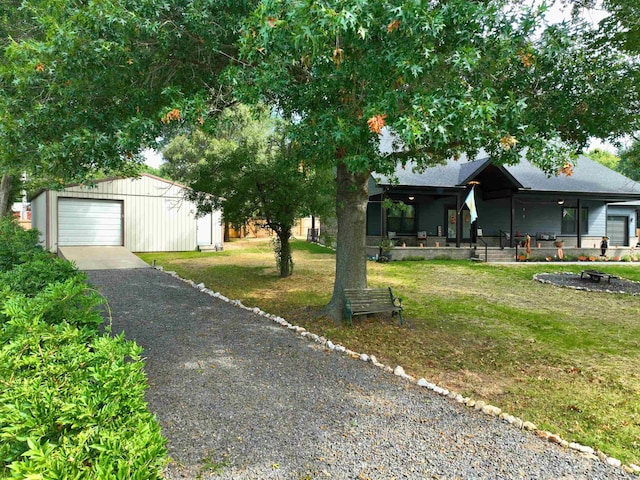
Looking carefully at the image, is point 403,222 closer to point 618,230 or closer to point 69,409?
point 618,230

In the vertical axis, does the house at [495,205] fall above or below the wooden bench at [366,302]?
above

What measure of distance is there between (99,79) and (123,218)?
14.7m

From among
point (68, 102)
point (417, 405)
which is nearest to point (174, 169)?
point (68, 102)

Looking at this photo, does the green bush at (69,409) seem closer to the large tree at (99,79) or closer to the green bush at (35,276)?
the green bush at (35,276)

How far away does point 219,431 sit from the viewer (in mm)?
3467

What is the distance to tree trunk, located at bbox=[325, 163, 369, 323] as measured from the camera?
7793mm

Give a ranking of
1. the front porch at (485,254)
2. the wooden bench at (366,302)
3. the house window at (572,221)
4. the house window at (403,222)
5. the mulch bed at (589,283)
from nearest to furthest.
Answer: the wooden bench at (366,302), the mulch bed at (589,283), the front porch at (485,254), the house window at (403,222), the house window at (572,221)

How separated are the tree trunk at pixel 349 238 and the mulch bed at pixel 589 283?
7951 mm

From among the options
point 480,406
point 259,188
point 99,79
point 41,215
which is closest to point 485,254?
point 259,188

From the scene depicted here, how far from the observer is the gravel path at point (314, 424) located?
9.93 feet

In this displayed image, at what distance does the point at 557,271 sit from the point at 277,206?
1140cm

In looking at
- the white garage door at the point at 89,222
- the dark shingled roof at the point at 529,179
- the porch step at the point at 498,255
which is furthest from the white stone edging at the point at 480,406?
the white garage door at the point at 89,222

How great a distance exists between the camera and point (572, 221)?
Answer: 22469 mm

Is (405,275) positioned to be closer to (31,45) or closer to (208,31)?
(208,31)
